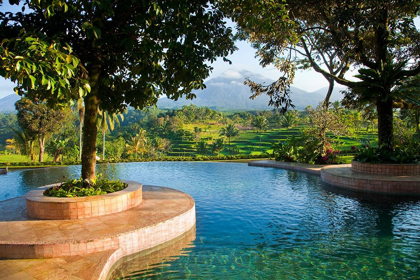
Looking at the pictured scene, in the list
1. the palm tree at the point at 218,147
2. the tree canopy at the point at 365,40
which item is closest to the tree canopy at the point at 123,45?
the tree canopy at the point at 365,40

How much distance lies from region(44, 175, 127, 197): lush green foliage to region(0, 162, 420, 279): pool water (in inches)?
75.5

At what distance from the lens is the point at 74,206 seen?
5152 millimetres

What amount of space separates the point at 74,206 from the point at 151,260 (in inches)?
69.3

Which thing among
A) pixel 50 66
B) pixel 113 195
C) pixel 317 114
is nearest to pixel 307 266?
pixel 113 195

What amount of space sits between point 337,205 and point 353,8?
18.0 ft

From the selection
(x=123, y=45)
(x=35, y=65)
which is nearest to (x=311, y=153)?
(x=123, y=45)

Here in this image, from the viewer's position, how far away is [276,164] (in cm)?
1507

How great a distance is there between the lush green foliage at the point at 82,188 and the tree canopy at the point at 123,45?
0.28 m

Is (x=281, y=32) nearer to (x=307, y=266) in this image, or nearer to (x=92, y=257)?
(x=307, y=266)

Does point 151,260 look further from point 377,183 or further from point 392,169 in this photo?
point 392,169

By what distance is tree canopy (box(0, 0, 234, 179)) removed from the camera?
16.4ft

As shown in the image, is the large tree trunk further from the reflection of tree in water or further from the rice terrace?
the reflection of tree in water

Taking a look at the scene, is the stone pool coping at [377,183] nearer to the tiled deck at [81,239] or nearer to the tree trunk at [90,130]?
the tiled deck at [81,239]

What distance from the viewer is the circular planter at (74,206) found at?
514 cm
